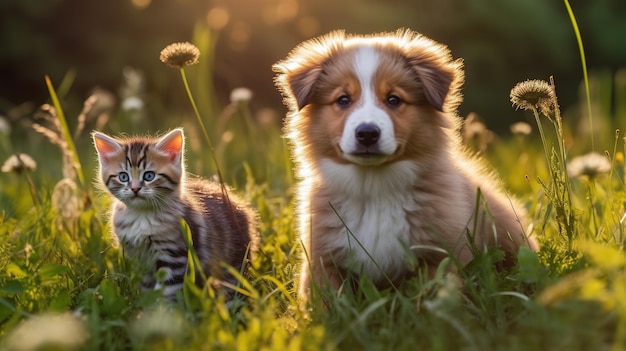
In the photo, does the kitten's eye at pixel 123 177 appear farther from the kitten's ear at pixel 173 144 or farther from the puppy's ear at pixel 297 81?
the puppy's ear at pixel 297 81

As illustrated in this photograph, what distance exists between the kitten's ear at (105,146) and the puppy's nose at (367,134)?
1.21m

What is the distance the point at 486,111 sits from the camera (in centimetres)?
1199

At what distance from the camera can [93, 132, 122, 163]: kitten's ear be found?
403 cm

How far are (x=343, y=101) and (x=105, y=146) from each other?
117 centimetres

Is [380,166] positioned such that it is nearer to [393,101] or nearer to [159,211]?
[393,101]

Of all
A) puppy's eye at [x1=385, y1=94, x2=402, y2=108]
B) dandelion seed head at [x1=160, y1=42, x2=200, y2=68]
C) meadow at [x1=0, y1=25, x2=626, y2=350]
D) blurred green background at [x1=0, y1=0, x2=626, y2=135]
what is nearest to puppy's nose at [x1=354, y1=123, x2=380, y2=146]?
puppy's eye at [x1=385, y1=94, x2=402, y2=108]

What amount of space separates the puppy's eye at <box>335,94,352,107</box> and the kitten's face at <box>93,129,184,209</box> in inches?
30.6

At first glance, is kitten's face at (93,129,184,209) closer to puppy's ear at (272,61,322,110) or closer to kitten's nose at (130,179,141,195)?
kitten's nose at (130,179,141,195)

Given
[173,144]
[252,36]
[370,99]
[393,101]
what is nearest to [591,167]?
[393,101]

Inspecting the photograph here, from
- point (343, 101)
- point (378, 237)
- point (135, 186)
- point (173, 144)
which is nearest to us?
point (378, 237)

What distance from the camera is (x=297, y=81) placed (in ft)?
12.6

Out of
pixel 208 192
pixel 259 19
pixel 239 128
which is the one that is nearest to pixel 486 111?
pixel 259 19

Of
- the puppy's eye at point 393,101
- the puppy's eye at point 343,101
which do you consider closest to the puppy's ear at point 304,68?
the puppy's eye at point 343,101

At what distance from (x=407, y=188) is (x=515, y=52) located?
8.71 metres
